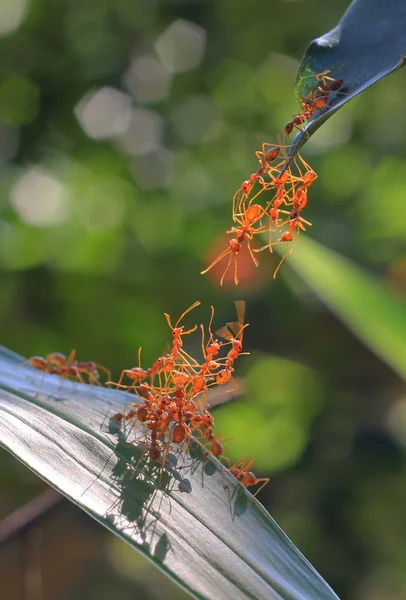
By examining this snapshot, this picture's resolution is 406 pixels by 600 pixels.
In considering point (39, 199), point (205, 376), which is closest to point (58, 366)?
point (205, 376)

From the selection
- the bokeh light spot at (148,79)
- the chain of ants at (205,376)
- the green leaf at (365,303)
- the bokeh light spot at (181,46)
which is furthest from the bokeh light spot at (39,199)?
the chain of ants at (205,376)

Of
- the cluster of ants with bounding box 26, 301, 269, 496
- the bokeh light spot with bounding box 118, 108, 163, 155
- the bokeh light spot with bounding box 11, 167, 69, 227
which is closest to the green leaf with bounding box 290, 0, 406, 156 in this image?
the cluster of ants with bounding box 26, 301, 269, 496

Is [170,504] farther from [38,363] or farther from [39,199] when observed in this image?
[39,199]

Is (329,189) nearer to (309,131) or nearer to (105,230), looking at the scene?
(105,230)

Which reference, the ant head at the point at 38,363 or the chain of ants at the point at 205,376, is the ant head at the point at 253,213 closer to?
the chain of ants at the point at 205,376

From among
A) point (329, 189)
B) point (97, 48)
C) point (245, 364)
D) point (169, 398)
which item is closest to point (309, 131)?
point (169, 398)

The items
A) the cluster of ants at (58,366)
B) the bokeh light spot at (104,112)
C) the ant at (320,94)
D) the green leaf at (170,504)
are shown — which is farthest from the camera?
the bokeh light spot at (104,112)

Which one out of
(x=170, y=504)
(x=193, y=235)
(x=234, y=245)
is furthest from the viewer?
(x=193, y=235)
